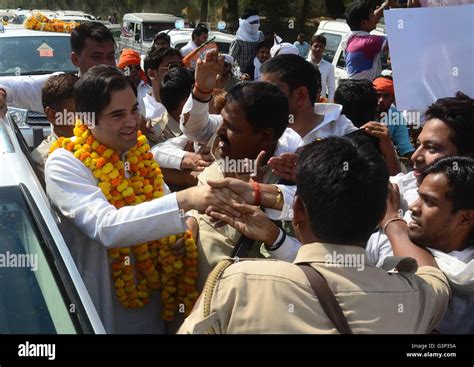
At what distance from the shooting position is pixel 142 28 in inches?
704

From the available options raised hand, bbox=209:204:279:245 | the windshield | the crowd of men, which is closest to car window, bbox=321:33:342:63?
the windshield

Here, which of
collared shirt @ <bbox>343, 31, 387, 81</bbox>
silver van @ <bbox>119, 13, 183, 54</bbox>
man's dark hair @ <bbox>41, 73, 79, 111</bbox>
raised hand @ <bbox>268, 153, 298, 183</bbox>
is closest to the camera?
raised hand @ <bbox>268, 153, 298, 183</bbox>

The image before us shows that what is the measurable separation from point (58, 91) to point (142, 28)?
Result: 1500cm

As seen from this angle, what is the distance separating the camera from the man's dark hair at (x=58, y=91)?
339cm

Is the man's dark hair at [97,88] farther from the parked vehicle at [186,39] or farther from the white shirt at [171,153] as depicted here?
the parked vehicle at [186,39]

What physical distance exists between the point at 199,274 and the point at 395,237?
81 centimetres

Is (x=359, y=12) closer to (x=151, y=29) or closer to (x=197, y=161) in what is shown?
(x=197, y=161)

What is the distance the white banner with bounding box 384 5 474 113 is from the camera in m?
3.25

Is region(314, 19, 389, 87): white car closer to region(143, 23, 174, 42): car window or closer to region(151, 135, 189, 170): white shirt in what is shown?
region(143, 23, 174, 42): car window

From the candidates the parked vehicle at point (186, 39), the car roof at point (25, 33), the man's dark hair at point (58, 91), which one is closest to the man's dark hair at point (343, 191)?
the man's dark hair at point (58, 91)

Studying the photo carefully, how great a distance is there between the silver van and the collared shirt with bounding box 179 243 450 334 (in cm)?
1540
